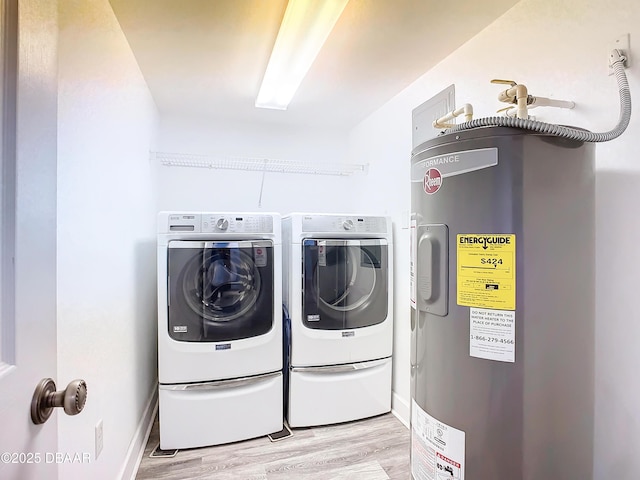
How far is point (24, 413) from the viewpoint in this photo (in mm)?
549

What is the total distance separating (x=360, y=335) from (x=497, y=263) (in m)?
→ 1.42

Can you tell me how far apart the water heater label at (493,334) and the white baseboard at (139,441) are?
1695 millimetres

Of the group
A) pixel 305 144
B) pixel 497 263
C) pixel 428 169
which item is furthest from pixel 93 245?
pixel 305 144

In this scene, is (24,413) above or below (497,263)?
below

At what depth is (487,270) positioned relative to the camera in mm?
948

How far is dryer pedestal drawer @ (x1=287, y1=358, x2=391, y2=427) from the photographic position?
214cm

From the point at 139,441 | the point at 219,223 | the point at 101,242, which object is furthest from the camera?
the point at 219,223

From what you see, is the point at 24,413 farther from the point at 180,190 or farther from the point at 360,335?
the point at 180,190

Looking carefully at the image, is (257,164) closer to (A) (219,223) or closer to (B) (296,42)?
(A) (219,223)

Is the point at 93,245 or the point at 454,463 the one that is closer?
the point at 454,463

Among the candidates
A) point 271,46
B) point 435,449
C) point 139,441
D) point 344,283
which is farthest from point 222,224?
point 435,449

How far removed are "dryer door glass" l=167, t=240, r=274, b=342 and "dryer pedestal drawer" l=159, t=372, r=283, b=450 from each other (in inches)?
12.1

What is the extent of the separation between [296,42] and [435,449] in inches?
69.9

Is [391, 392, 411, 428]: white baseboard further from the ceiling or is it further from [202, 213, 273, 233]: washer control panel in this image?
the ceiling
